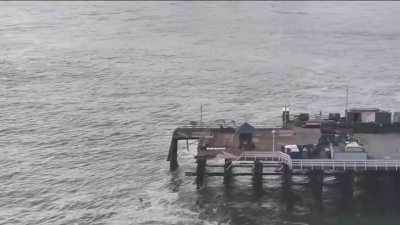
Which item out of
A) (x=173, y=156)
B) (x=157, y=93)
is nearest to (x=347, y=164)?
(x=173, y=156)

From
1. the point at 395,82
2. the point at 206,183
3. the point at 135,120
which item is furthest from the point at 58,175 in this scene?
the point at 395,82

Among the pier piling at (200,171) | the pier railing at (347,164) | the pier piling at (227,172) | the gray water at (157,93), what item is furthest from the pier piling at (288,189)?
the pier piling at (200,171)

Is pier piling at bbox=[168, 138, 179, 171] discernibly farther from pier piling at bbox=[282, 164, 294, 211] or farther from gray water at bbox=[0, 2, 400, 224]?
pier piling at bbox=[282, 164, 294, 211]

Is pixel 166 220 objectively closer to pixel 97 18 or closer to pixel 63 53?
pixel 63 53

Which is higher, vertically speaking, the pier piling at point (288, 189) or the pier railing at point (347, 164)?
the pier railing at point (347, 164)

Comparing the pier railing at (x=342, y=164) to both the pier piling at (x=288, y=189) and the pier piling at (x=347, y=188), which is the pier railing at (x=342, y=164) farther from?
the pier piling at (x=288, y=189)

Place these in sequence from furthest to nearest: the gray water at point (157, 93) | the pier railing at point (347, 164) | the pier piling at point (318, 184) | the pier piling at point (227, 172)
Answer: the gray water at point (157, 93)
the pier piling at point (227, 172)
the pier piling at point (318, 184)
the pier railing at point (347, 164)

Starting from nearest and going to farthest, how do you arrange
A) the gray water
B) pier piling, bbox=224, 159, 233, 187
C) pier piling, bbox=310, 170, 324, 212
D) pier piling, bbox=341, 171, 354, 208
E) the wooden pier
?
the wooden pier < pier piling, bbox=310, 170, 324, 212 < pier piling, bbox=341, 171, 354, 208 < pier piling, bbox=224, 159, 233, 187 < the gray water

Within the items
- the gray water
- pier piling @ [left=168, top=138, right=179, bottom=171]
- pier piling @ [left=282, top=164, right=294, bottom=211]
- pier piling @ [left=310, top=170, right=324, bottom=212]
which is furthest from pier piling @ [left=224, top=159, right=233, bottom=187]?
pier piling @ [left=310, top=170, right=324, bottom=212]
